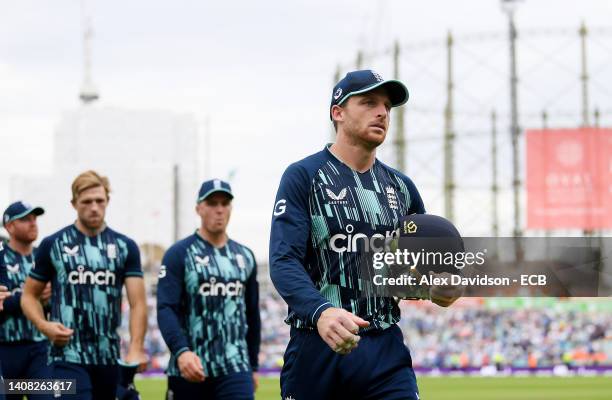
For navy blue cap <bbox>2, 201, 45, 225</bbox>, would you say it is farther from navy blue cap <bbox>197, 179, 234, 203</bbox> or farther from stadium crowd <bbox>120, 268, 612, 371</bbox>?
stadium crowd <bbox>120, 268, 612, 371</bbox>

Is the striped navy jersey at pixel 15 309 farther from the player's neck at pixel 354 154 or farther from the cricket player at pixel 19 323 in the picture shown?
the player's neck at pixel 354 154

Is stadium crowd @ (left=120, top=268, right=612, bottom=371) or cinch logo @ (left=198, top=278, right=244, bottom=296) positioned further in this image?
stadium crowd @ (left=120, top=268, right=612, bottom=371)

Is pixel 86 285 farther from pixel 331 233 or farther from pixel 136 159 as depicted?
pixel 136 159

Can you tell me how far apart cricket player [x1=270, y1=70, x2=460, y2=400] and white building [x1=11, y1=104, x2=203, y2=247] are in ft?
252

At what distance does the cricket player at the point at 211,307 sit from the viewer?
9031 millimetres

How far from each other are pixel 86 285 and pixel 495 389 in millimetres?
22011

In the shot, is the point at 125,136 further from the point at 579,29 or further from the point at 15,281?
the point at 15,281

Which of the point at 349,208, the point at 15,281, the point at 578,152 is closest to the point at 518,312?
the point at 578,152

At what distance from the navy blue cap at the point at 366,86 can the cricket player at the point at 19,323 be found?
6.25 meters

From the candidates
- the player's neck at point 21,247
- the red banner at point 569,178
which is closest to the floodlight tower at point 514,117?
the red banner at point 569,178

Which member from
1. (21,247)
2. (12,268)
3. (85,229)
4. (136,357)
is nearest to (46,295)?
(85,229)

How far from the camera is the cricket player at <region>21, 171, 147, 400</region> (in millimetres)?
8852

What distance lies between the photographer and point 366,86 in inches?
215

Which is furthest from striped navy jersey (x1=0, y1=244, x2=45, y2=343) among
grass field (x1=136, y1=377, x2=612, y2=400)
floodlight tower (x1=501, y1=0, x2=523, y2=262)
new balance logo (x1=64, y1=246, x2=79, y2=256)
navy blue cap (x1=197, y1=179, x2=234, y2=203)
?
floodlight tower (x1=501, y1=0, x2=523, y2=262)
